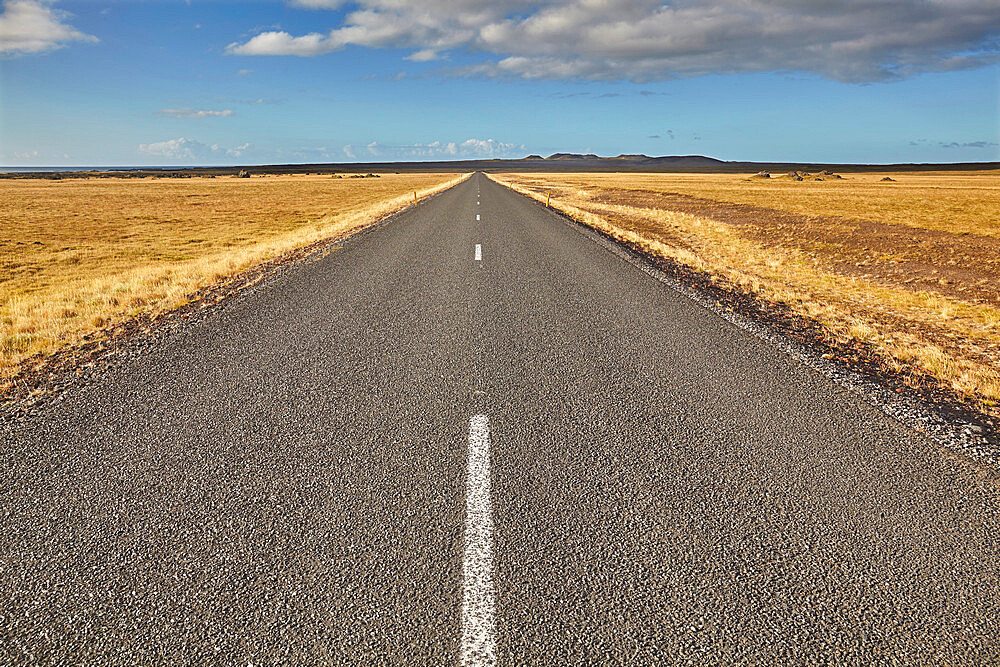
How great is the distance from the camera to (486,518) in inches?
126

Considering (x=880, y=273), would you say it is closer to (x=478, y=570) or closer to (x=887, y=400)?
(x=887, y=400)

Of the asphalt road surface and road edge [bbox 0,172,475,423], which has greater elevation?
road edge [bbox 0,172,475,423]

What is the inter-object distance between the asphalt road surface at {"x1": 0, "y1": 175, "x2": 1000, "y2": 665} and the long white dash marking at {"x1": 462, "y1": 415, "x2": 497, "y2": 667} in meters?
0.01

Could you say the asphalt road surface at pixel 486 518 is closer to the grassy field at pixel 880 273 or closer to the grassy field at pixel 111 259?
the grassy field at pixel 880 273

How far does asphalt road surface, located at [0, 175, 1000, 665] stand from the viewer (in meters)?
2.44

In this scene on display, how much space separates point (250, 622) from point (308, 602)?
237mm

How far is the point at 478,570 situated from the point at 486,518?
16.9 inches

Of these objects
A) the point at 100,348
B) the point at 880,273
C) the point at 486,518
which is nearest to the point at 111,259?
the point at 100,348

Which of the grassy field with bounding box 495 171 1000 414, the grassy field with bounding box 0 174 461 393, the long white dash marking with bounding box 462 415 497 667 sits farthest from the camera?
the grassy field with bounding box 0 174 461 393

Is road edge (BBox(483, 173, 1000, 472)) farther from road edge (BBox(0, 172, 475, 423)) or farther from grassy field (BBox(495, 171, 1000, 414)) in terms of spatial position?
road edge (BBox(0, 172, 475, 423))

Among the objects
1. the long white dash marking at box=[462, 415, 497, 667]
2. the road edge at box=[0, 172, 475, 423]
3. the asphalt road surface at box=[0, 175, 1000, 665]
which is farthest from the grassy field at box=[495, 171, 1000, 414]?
the road edge at box=[0, 172, 475, 423]

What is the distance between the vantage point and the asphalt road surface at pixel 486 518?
244 centimetres

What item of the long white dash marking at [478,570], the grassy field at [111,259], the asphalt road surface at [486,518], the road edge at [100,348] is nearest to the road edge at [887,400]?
the asphalt road surface at [486,518]

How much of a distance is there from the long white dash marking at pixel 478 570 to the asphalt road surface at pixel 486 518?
13mm
